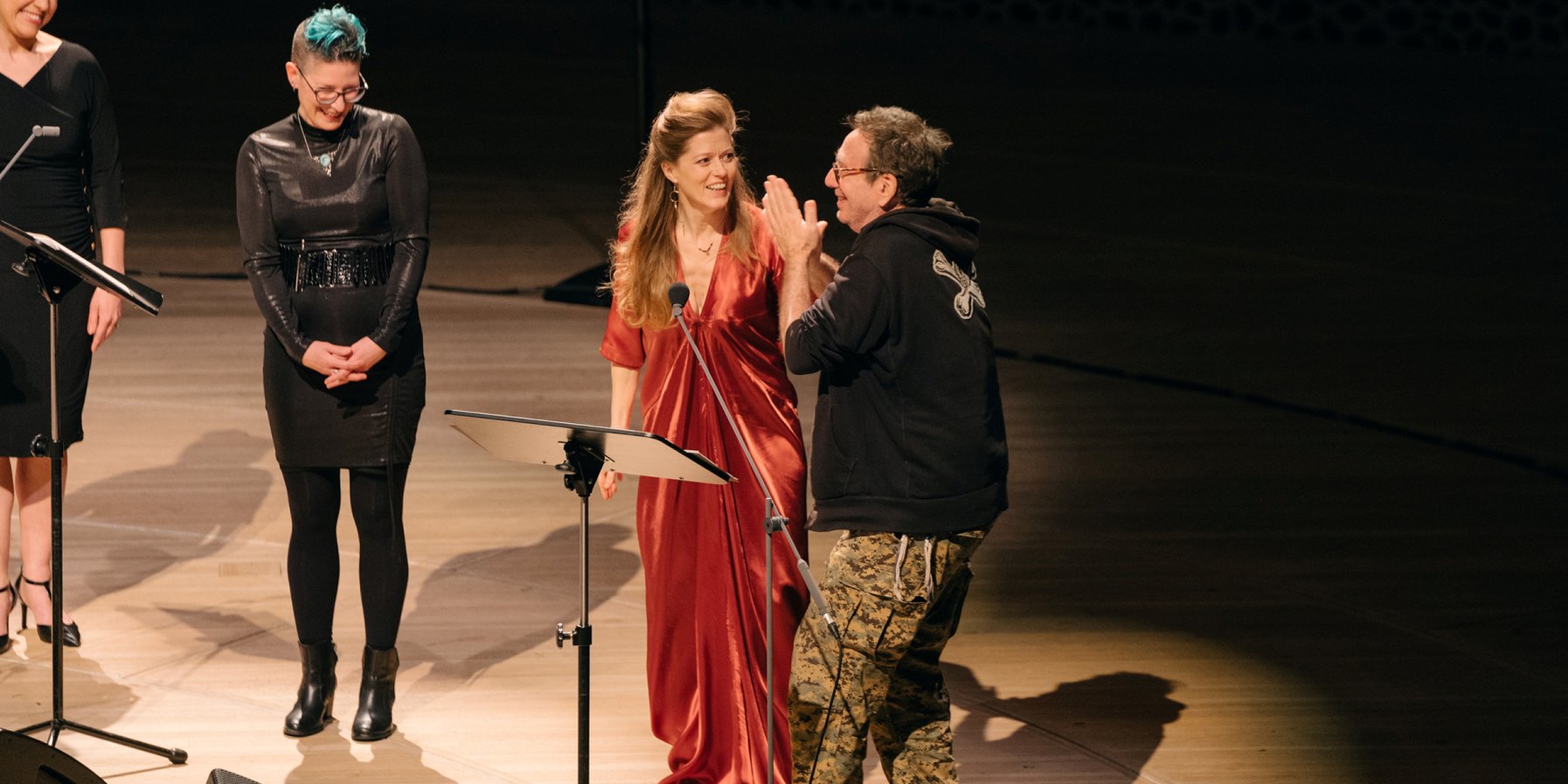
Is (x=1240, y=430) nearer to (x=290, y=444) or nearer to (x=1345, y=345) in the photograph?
(x=1345, y=345)

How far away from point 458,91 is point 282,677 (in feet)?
34.2

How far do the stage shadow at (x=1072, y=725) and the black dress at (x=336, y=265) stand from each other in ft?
5.25

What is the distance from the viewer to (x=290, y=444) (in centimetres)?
444

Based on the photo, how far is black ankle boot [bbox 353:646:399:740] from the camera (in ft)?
15.0

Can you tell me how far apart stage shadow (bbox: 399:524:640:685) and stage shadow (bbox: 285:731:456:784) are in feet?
1.43

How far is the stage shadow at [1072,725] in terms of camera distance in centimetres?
450

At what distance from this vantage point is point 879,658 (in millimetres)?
3635

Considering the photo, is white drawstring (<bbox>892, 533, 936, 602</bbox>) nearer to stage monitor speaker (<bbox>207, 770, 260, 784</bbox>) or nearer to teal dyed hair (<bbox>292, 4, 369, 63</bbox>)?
stage monitor speaker (<bbox>207, 770, 260, 784</bbox>)

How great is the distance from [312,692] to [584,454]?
1.46 m

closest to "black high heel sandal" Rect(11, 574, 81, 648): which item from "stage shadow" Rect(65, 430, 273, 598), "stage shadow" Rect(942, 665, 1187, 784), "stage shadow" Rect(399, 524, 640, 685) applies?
"stage shadow" Rect(65, 430, 273, 598)

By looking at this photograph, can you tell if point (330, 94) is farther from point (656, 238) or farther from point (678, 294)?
point (678, 294)

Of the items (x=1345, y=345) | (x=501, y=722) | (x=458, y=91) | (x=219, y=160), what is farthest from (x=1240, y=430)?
(x=458, y=91)

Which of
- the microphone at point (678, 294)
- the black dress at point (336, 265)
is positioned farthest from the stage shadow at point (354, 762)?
the microphone at point (678, 294)

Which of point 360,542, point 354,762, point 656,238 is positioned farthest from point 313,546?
point 656,238
